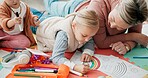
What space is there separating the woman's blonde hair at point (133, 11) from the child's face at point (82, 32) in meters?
0.11

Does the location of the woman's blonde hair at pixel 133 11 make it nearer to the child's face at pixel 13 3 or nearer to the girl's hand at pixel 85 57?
the girl's hand at pixel 85 57

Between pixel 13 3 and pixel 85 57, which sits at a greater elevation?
pixel 13 3

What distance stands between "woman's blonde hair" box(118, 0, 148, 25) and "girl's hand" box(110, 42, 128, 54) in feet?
0.53

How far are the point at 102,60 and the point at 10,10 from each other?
41 centimetres

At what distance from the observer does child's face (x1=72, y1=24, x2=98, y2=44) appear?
800mm

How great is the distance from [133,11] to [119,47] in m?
0.20

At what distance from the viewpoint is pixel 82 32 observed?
0.81 m

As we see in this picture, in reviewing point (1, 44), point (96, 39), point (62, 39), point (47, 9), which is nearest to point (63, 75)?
point (62, 39)

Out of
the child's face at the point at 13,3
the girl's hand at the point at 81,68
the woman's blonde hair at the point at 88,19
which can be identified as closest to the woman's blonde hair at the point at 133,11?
the woman's blonde hair at the point at 88,19

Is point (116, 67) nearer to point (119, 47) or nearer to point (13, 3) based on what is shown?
point (119, 47)

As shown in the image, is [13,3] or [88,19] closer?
[88,19]

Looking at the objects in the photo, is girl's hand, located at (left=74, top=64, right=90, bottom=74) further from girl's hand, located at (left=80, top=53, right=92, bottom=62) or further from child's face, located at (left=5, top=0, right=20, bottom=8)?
child's face, located at (left=5, top=0, right=20, bottom=8)

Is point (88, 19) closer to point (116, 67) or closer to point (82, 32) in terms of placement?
point (82, 32)

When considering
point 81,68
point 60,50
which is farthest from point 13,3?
point 81,68
